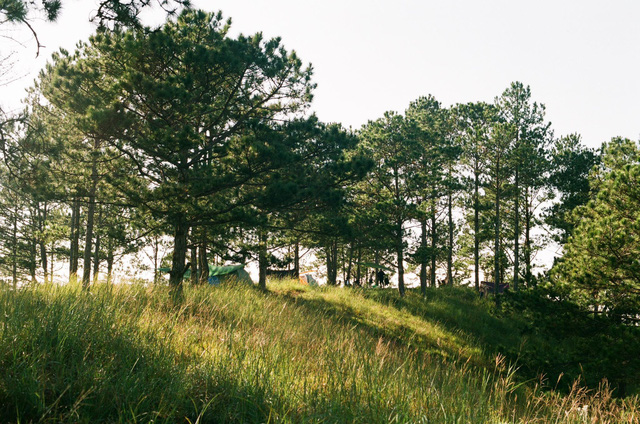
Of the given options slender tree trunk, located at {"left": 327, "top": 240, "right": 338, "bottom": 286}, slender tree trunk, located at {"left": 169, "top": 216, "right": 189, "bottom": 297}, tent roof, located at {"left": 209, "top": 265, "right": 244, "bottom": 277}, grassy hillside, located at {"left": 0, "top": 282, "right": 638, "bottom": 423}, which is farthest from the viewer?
slender tree trunk, located at {"left": 327, "top": 240, "right": 338, "bottom": 286}

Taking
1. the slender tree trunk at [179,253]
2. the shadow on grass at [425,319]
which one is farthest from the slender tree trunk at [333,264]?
the slender tree trunk at [179,253]

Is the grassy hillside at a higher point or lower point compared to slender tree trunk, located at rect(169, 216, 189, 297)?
lower

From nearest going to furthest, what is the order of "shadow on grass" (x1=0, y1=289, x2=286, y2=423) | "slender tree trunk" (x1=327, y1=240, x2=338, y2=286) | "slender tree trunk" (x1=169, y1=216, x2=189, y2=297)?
"shadow on grass" (x1=0, y1=289, x2=286, y2=423), "slender tree trunk" (x1=169, y1=216, x2=189, y2=297), "slender tree trunk" (x1=327, y1=240, x2=338, y2=286)

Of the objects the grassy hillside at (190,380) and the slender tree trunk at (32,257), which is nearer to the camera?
the grassy hillside at (190,380)

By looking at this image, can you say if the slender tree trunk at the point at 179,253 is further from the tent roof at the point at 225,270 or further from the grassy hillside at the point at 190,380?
the tent roof at the point at 225,270

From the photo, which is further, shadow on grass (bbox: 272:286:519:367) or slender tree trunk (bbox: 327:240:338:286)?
slender tree trunk (bbox: 327:240:338:286)

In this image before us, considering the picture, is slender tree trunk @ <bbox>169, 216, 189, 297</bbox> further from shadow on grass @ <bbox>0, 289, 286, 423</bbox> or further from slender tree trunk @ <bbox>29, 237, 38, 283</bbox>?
slender tree trunk @ <bbox>29, 237, 38, 283</bbox>

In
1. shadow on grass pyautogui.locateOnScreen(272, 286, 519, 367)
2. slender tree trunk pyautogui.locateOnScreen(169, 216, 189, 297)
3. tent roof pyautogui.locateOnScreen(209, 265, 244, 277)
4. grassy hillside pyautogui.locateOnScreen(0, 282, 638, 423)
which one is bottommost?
shadow on grass pyautogui.locateOnScreen(272, 286, 519, 367)

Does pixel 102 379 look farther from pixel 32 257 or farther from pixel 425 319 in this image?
pixel 32 257

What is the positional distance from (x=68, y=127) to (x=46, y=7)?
729 cm

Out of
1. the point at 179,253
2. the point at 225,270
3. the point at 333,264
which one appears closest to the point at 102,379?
the point at 179,253

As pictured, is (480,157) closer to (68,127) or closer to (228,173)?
(228,173)

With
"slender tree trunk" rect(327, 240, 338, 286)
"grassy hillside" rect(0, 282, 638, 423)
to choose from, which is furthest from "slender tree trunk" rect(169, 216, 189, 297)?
"slender tree trunk" rect(327, 240, 338, 286)

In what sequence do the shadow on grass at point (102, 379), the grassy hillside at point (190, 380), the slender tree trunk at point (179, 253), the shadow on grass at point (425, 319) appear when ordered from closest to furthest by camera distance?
the shadow on grass at point (102, 379), the grassy hillside at point (190, 380), the slender tree trunk at point (179, 253), the shadow on grass at point (425, 319)
